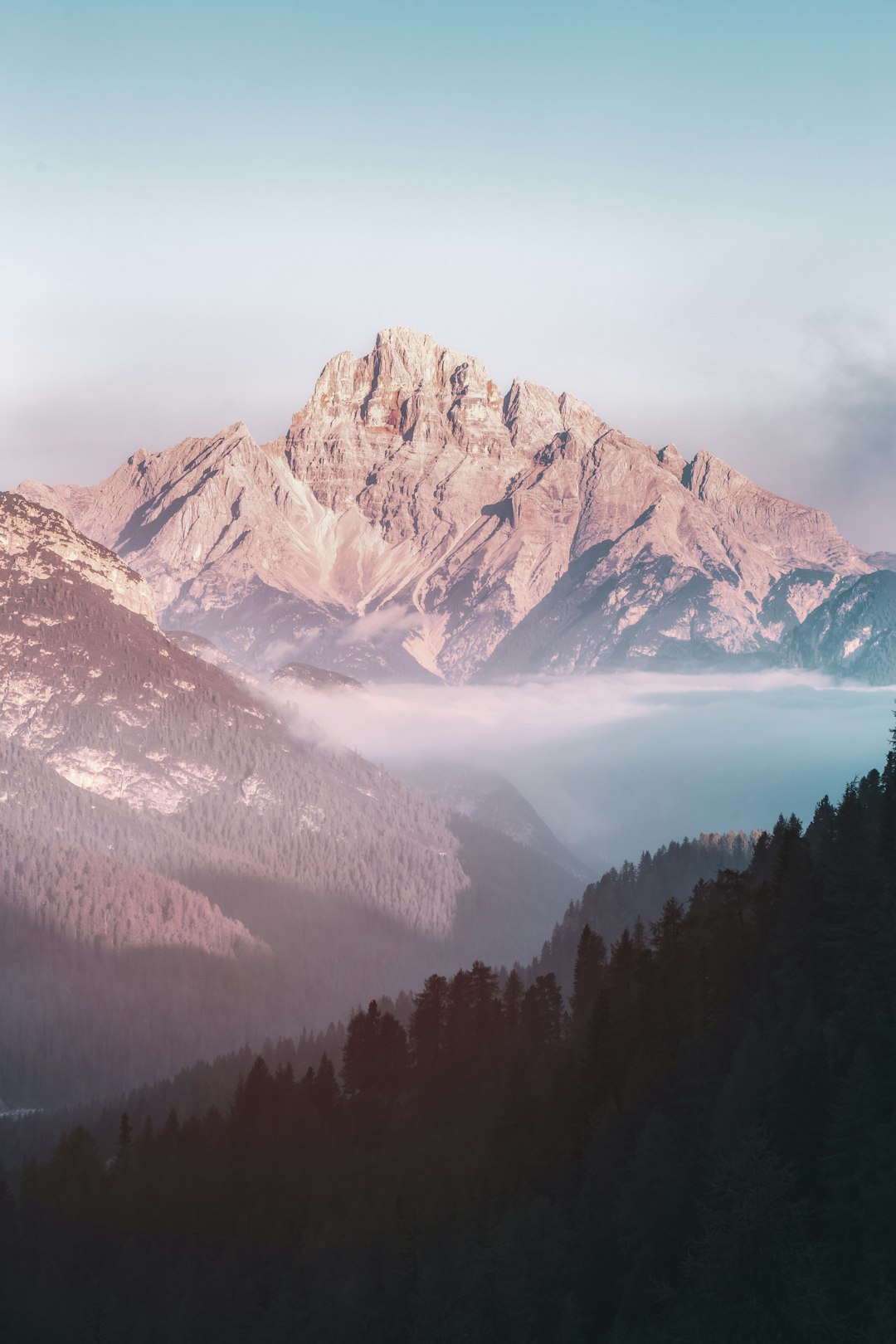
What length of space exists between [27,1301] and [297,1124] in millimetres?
21805

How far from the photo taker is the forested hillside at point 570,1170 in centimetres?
6022

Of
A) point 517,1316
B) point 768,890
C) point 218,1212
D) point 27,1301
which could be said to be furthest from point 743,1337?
point 27,1301

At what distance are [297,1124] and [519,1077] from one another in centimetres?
1886

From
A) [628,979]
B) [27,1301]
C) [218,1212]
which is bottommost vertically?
[27,1301]

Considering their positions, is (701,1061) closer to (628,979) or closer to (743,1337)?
(628,979)

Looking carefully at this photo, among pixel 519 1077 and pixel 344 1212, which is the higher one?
pixel 519 1077

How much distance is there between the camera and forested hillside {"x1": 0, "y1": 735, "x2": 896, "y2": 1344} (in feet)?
198

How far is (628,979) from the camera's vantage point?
3880 inches

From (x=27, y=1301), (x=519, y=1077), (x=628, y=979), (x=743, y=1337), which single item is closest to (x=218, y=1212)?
(x=27, y=1301)

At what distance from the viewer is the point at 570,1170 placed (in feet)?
269

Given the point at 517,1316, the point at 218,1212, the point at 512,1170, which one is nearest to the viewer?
the point at 517,1316

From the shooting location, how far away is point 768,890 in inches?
3536

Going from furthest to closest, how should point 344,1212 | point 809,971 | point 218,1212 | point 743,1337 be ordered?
point 218,1212 → point 344,1212 → point 809,971 → point 743,1337

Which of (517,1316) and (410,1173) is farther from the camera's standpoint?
(410,1173)
